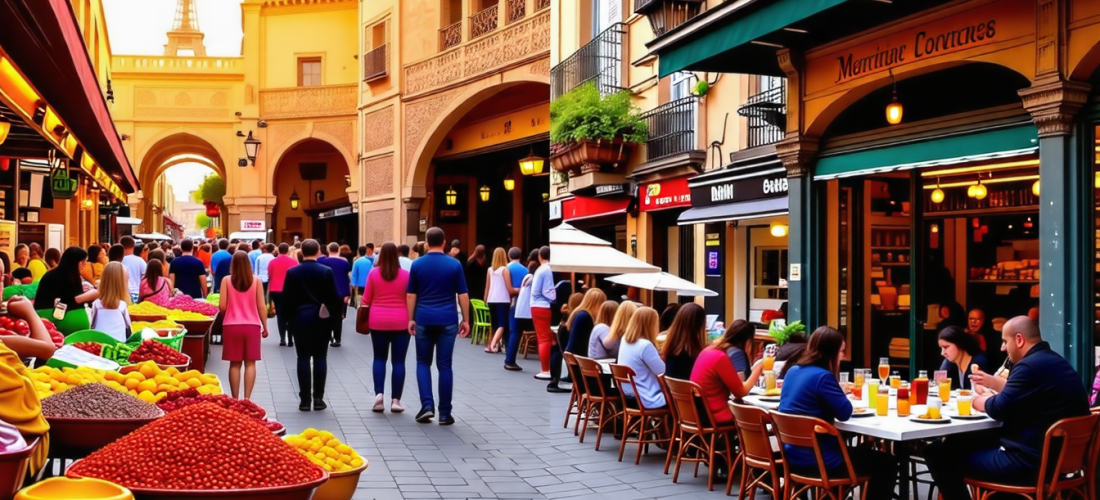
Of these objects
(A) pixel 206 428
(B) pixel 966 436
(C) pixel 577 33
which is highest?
(C) pixel 577 33

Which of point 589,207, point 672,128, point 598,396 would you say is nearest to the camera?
point 598,396

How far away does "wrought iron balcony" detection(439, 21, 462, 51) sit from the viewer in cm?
2622

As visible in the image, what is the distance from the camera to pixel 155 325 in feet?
35.8

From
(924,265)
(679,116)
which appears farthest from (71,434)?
(679,116)

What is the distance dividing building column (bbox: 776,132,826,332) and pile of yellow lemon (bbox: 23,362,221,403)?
6842mm

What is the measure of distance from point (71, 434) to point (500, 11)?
2003 centimetres

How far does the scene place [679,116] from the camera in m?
15.6

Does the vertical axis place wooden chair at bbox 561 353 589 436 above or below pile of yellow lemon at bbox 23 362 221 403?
below

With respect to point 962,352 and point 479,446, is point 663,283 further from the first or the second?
point 962,352

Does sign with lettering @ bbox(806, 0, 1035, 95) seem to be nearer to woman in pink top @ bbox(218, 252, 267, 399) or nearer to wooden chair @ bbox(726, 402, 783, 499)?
wooden chair @ bbox(726, 402, 783, 499)

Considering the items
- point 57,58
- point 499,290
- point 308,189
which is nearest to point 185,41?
point 308,189

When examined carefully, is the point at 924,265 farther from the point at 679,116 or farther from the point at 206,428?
the point at 206,428

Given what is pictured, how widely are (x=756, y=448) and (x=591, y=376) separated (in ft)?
9.93

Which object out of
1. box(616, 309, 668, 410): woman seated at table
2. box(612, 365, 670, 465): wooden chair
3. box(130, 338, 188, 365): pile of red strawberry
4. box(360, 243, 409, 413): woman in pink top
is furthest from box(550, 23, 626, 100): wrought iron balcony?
box(130, 338, 188, 365): pile of red strawberry
